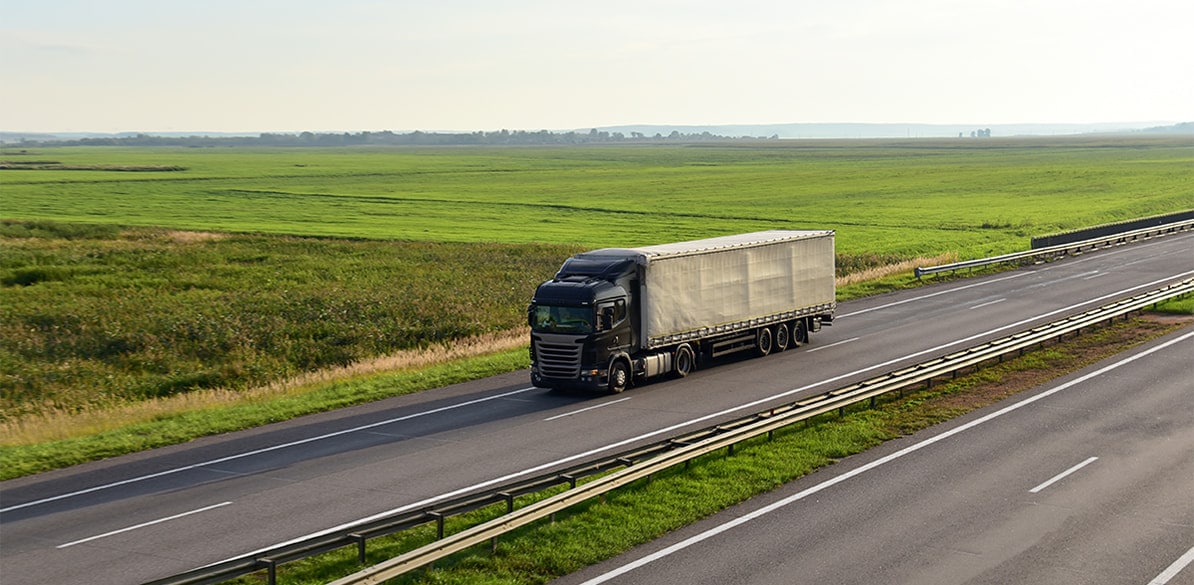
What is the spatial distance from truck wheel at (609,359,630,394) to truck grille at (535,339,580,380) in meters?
0.99

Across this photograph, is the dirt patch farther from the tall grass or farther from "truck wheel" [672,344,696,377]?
"truck wheel" [672,344,696,377]

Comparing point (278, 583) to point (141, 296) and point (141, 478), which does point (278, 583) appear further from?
point (141, 296)

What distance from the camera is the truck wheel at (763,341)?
3641cm

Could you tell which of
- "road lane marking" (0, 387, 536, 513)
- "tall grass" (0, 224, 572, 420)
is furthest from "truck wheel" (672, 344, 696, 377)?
"tall grass" (0, 224, 572, 420)

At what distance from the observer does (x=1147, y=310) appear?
4319cm

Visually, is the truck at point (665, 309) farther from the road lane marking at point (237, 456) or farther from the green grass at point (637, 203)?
the green grass at point (637, 203)

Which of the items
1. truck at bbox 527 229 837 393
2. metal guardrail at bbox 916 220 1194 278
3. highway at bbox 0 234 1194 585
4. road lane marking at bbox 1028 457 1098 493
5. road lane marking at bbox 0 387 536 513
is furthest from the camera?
metal guardrail at bbox 916 220 1194 278

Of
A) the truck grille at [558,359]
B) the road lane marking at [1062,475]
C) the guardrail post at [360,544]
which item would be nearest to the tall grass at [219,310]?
the truck grille at [558,359]

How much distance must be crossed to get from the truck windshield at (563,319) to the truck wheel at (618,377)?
1.33 metres

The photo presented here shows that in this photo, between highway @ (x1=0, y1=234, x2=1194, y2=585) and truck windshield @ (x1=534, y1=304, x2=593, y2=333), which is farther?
truck windshield @ (x1=534, y1=304, x2=593, y2=333)

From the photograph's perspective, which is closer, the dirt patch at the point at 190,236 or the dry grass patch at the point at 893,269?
the dry grass patch at the point at 893,269

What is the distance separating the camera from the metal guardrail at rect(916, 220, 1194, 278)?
56.9 meters

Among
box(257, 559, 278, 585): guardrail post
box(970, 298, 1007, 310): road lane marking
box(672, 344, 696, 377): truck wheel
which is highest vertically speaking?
box(257, 559, 278, 585): guardrail post

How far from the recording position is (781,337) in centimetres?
3750
